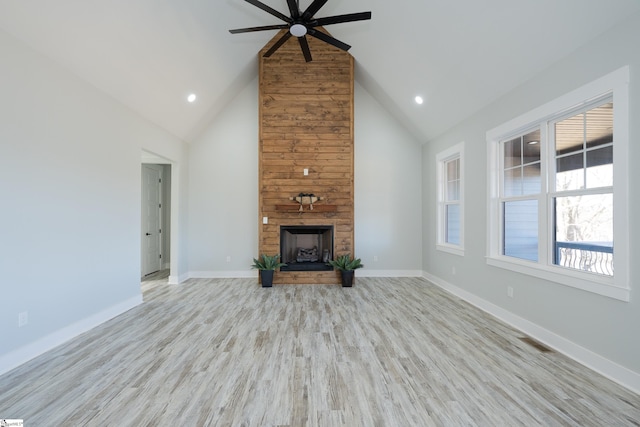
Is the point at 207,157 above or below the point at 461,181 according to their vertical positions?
above

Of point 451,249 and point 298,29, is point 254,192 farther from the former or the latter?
point 451,249

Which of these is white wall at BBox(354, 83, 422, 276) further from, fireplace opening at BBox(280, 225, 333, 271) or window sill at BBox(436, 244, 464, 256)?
window sill at BBox(436, 244, 464, 256)

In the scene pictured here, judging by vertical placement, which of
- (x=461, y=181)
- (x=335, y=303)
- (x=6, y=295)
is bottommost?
(x=335, y=303)

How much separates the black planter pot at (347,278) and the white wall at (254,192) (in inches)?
35.4

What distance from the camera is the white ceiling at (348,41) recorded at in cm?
246

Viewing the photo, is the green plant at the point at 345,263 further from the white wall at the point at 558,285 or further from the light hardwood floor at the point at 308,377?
the white wall at the point at 558,285

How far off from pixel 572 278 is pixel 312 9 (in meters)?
3.59

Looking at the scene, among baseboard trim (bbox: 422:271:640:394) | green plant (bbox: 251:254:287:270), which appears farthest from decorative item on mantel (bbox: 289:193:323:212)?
baseboard trim (bbox: 422:271:640:394)

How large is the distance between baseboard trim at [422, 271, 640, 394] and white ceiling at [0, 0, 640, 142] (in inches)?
103

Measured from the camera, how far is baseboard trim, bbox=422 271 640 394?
2064 millimetres

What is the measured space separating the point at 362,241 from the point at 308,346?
3424mm

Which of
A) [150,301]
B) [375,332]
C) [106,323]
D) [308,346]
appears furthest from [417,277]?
[106,323]

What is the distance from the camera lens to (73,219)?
2.97m

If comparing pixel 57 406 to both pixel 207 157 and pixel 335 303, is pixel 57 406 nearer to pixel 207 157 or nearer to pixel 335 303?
pixel 335 303
